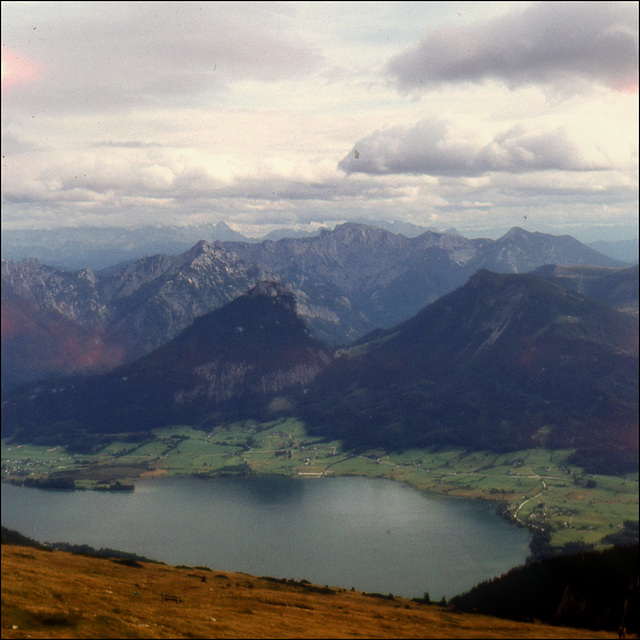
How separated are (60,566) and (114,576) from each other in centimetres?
979

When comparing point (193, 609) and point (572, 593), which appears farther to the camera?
point (572, 593)

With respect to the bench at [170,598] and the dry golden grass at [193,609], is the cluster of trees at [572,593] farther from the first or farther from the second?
the bench at [170,598]

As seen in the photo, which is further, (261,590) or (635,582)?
(635,582)

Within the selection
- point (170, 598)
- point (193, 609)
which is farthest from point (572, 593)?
point (193, 609)

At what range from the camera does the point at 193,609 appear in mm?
92688

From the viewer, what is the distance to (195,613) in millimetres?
86938

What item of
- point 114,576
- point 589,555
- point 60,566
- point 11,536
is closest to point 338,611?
point 114,576

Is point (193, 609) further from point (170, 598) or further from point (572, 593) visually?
point (572, 593)

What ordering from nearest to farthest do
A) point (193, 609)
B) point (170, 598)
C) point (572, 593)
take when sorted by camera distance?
point (193, 609)
point (170, 598)
point (572, 593)

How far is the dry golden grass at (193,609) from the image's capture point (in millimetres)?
63188

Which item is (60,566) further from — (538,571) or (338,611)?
(538,571)

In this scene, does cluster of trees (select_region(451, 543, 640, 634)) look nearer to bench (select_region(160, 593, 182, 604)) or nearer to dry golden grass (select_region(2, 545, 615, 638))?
dry golden grass (select_region(2, 545, 615, 638))

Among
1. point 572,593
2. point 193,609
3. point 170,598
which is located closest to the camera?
point 193,609

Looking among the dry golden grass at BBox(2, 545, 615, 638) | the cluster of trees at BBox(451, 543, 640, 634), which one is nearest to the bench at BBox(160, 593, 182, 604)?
the dry golden grass at BBox(2, 545, 615, 638)
